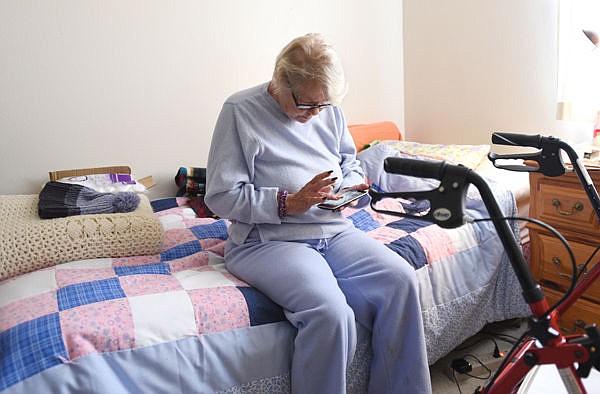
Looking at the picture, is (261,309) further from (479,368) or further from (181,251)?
(479,368)

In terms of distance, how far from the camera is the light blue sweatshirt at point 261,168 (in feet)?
4.48

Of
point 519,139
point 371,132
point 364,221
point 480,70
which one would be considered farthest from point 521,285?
point 480,70

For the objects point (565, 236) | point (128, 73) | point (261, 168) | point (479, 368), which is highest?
point (128, 73)

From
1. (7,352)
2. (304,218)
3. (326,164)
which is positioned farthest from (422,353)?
(7,352)

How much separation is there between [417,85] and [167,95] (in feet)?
4.60

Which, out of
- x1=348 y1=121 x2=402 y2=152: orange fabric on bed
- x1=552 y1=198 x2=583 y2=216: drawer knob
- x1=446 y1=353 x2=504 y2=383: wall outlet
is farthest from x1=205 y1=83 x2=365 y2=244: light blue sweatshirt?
x1=348 y1=121 x2=402 y2=152: orange fabric on bed

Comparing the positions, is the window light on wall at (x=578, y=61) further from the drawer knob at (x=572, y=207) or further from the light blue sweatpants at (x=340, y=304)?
the light blue sweatpants at (x=340, y=304)

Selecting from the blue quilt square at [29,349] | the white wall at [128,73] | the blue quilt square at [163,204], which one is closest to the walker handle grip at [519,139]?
the blue quilt square at [29,349]

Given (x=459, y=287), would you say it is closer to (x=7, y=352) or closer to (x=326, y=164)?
(x=326, y=164)

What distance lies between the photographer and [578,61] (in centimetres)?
212

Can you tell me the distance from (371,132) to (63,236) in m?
1.56

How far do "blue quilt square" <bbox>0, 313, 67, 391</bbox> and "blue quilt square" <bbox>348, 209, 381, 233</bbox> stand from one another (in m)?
1.01

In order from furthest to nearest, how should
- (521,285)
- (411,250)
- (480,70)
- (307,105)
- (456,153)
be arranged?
(480,70) < (456,153) < (411,250) < (307,105) < (521,285)

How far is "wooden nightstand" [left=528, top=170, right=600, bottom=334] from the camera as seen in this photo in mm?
1700
